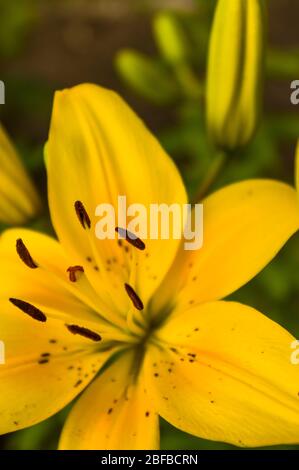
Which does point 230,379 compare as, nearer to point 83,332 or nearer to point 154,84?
point 83,332

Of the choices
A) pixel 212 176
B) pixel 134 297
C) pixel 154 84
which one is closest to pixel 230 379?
pixel 134 297

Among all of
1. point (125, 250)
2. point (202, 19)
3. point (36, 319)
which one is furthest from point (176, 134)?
point (36, 319)

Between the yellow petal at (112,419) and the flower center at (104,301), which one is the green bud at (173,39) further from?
the yellow petal at (112,419)

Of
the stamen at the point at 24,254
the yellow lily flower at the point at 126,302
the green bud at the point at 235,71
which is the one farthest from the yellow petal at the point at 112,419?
the green bud at the point at 235,71

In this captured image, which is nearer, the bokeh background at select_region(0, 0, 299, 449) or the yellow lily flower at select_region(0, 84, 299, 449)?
the yellow lily flower at select_region(0, 84, 299, 449)
